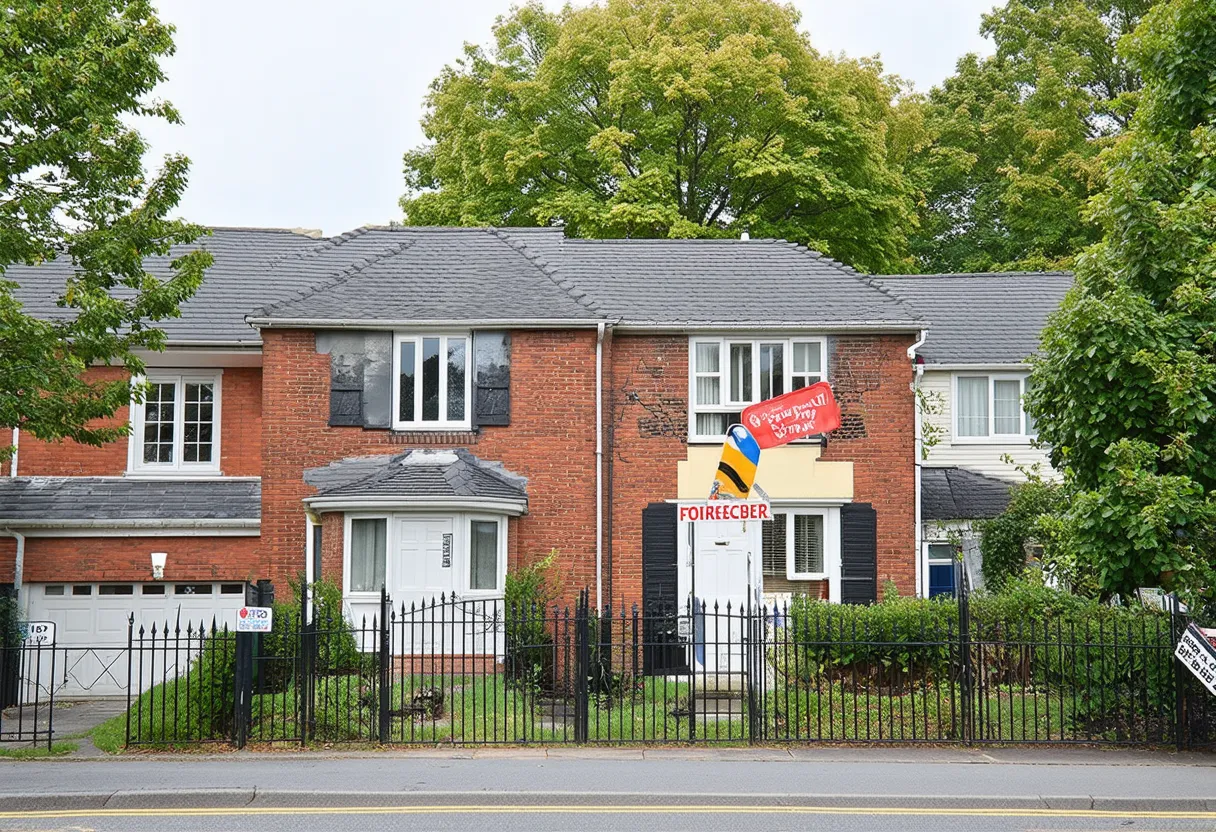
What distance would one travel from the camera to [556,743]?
13.9m

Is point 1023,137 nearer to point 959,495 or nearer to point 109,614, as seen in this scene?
point 959,495

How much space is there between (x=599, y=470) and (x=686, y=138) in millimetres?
14509

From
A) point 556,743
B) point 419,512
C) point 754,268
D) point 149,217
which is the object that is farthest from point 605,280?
point 556,743

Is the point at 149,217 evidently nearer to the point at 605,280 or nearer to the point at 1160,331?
the point at 605,280

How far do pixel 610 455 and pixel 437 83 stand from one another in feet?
67.7

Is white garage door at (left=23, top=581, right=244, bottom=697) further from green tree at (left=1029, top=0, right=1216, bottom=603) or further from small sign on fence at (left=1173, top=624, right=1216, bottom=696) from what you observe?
small sign on fence at (left=1173, top=624, right=1216, bottom=696)

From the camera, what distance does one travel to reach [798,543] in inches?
836

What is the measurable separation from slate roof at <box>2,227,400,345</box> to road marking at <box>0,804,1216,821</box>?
11.9 metres

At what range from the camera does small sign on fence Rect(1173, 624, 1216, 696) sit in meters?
12.9

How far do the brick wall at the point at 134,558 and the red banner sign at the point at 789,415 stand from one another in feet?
28.2

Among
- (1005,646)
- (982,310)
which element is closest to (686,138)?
(982,310)

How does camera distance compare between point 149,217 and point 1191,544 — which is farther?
point 149,217

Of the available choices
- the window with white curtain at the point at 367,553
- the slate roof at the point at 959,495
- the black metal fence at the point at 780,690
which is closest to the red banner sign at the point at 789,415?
the black metal fence at the point at 780,690

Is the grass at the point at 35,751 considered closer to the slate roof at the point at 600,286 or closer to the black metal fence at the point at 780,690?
the black metal fence at the point at 780,690
